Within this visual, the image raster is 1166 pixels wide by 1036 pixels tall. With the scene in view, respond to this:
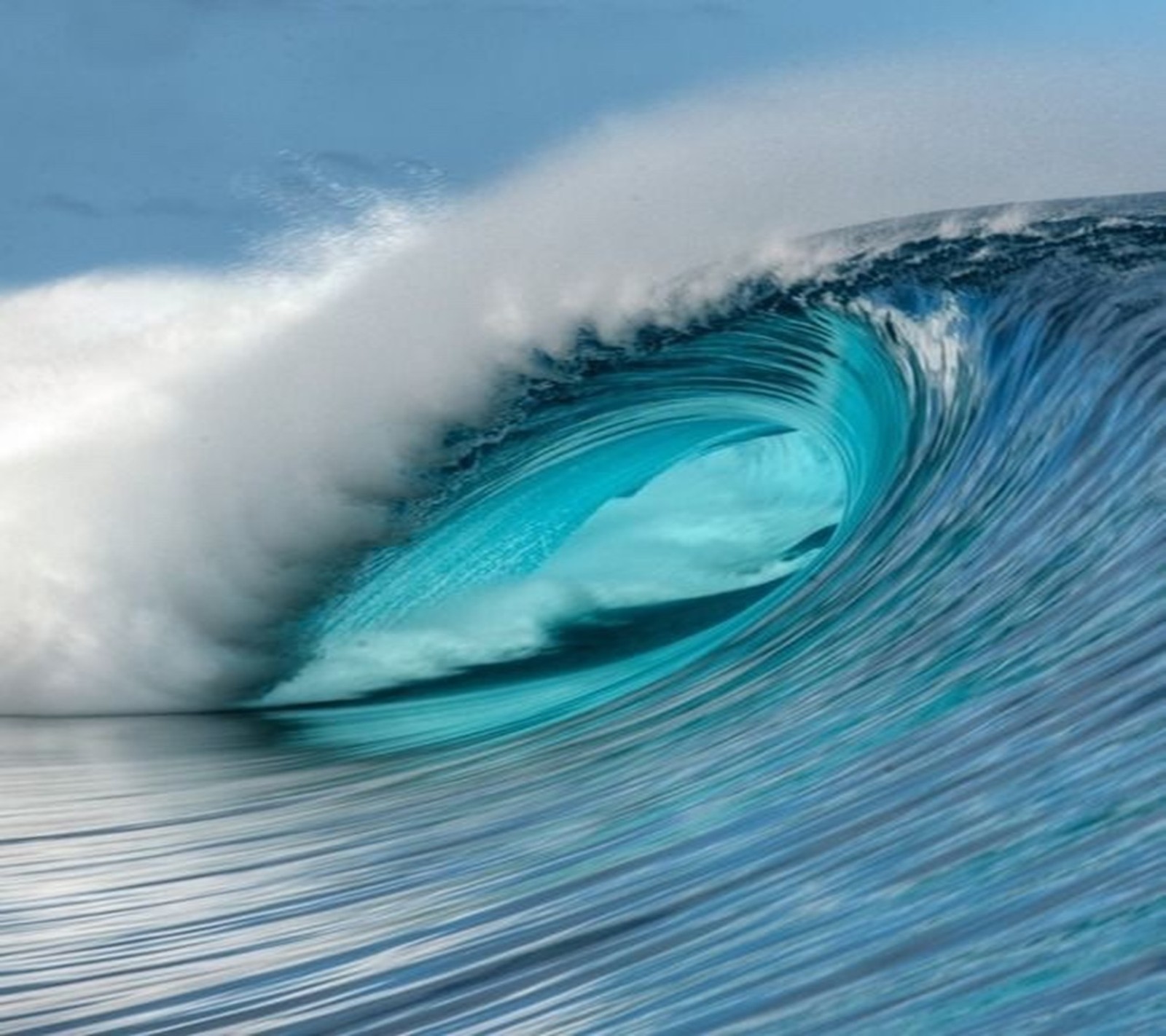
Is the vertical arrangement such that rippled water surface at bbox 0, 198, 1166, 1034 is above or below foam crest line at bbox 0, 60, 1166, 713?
below

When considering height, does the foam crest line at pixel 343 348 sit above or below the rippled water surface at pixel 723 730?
above

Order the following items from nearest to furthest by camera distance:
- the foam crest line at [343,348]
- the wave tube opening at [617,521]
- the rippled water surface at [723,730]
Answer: the rippled water surface at [723,730], the wave tube opening at [617,521], the foam crest line at [343,348]

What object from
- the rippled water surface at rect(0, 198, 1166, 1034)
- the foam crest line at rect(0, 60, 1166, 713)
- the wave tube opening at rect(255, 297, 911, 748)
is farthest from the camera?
the foam crest line at rect(0, 60, 1166, 713)

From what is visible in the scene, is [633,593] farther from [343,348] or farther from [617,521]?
[343,348]

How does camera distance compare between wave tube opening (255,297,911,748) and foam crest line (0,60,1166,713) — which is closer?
wave tube opening (255,297,911,748)

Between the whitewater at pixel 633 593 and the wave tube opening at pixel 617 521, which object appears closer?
the whitewater at pixel 633 593

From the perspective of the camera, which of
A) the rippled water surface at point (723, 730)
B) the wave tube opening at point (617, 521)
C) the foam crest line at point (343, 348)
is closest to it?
the rippled water surface at point (723, 730)

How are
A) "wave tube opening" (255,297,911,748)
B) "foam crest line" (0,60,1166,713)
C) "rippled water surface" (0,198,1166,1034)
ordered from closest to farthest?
"rippled water surface" (0,198,1166,1034)
"wave tube opening" (255,297,911,748)
"foam crest line" (0,60,1166,713)

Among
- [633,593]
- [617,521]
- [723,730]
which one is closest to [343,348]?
[617,521]
